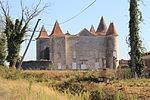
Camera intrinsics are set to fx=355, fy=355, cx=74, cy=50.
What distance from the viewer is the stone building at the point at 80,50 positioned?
274 feet

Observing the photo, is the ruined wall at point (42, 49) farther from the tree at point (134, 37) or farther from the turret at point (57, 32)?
the tree at point (134, 37)

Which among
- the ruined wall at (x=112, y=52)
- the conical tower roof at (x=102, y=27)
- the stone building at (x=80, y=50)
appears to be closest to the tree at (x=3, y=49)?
the stone building at (x=80, y=50)

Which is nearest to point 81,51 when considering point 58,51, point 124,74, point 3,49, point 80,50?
point 80,50

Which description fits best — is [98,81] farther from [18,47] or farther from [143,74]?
[18,47]

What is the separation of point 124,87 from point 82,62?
69.9 m

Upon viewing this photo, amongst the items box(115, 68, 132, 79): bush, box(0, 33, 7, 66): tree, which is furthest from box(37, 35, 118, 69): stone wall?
box(115, 68, 132, 79): bush

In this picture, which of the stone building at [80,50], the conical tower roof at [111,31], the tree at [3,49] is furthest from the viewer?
the conical tower roof at [111,31]

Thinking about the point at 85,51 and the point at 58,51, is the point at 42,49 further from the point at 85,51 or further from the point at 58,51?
the point at 85,51

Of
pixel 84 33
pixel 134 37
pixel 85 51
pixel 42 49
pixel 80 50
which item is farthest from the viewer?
pixel 42 49

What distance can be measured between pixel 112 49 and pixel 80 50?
7.95m

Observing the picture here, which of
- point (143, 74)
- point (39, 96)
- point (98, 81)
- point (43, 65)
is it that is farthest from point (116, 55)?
point (39, 96)

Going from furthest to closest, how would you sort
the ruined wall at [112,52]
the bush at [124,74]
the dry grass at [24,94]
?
the ruined wall at [112,52], the bush at [124,74], the dry grass at [24,94]

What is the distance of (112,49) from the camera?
285 feet

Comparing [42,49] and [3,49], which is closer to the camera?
[3,49]
